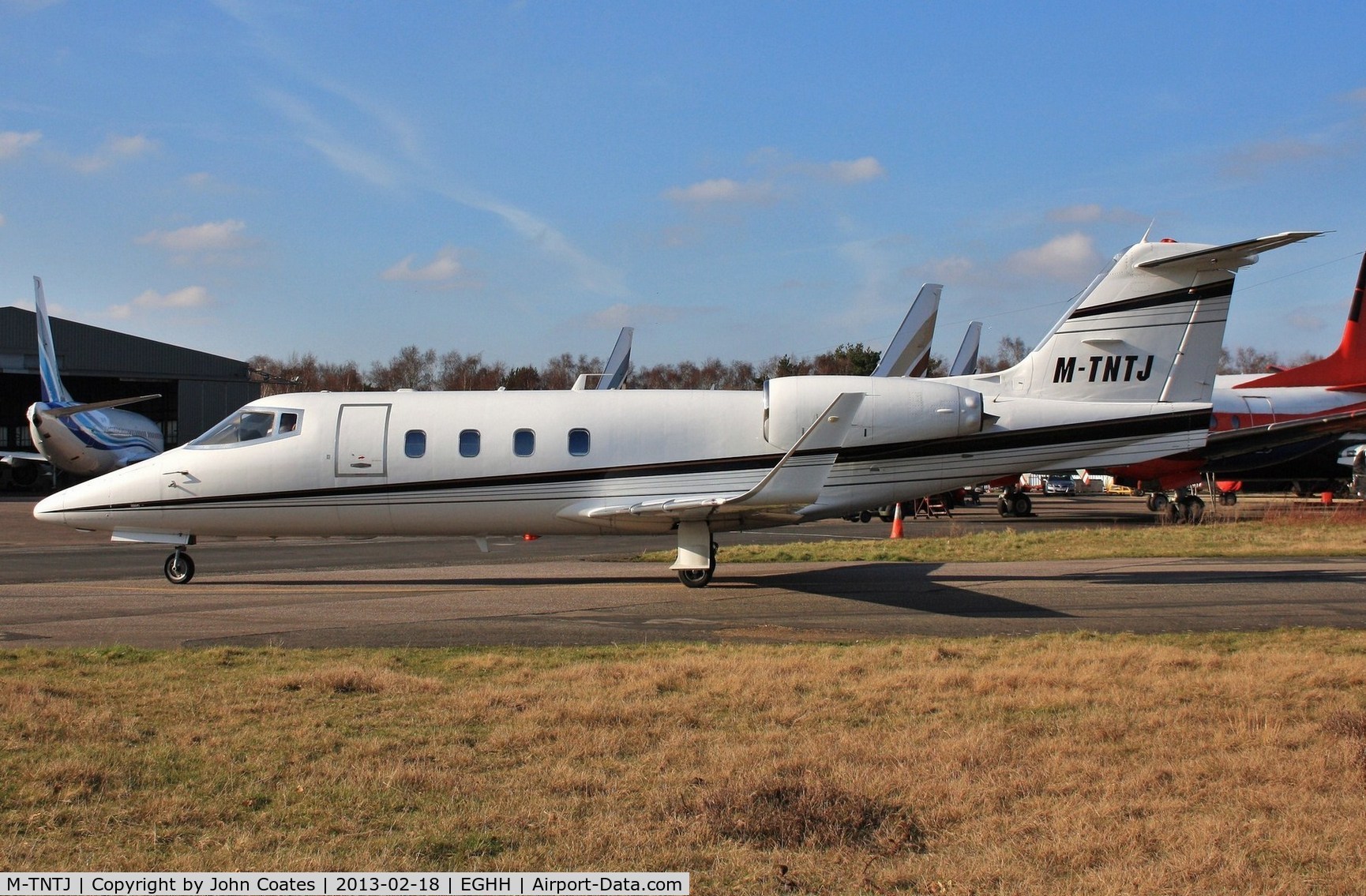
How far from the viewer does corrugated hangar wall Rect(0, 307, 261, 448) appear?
2530 inches

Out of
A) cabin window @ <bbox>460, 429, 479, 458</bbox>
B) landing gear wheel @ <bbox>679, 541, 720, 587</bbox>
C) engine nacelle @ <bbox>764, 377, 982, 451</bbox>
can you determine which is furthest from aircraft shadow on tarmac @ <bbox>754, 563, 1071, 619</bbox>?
cabin window @ <bbox>460, 429, 479, 458</bbox>

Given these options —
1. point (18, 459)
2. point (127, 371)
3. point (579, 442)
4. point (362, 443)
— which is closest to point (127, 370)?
point (127, 371)

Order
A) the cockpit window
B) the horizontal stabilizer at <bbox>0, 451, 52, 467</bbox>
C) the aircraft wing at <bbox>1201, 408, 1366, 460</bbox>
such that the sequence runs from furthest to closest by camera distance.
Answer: the horizontal stabilizer at <bbox>0, 451, 52, 467</bbox>
the aircraft wing at <bbox>1201, 408, 1366, 460</bbox>
the cockpit window

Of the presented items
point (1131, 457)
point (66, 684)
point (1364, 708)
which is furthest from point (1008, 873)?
point (1131, 457)

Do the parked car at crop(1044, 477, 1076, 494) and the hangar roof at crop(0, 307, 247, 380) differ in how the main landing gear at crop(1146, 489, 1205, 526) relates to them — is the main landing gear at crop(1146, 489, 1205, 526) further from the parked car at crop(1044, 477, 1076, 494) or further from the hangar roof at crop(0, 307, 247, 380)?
the hangar roof at crop(0, 307, 247, 380)

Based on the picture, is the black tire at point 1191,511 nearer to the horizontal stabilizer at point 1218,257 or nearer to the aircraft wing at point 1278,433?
the aircraft wing at point 1278,433

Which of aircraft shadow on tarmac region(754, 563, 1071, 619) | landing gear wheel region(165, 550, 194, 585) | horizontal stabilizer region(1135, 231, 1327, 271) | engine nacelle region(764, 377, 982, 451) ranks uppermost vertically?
horizontal stabilizer region(1135, 231, 1327, 271)

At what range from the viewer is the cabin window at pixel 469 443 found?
17.2 meters

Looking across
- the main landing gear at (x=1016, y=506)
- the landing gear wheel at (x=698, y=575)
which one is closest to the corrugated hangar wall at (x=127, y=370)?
the main landing gear at (x=1016, y=506)

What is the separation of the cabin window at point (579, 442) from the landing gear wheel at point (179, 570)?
672cm

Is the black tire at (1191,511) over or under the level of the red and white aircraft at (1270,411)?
under

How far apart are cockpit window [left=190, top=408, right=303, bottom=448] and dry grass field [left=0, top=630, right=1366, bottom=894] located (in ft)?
25.7

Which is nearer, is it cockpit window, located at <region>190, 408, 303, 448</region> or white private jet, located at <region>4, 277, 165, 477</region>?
cockpit window, located at <region>190, 408, 303, 448</region>

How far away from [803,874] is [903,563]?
15869 mm
